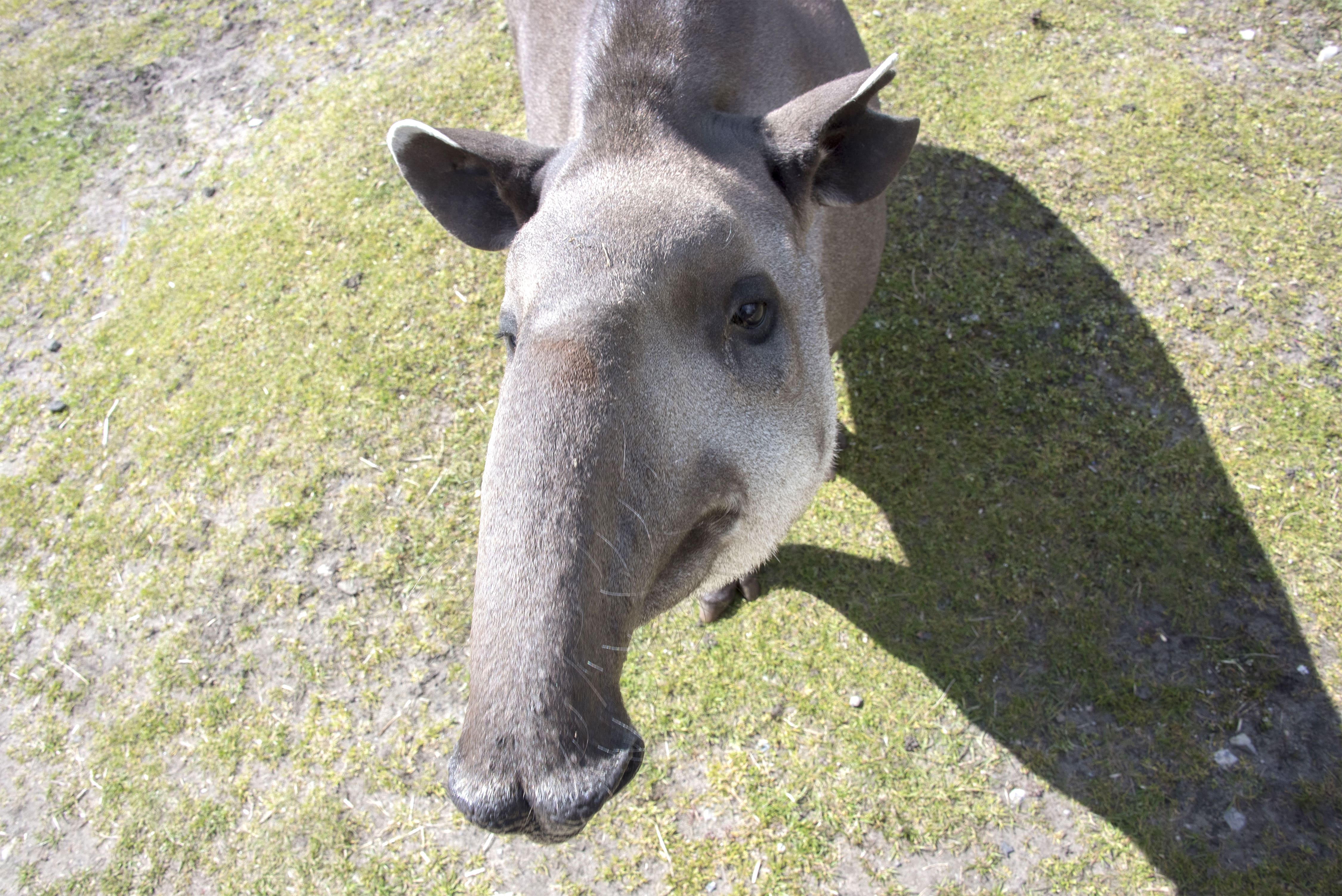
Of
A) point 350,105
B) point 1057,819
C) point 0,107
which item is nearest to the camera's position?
point 1057,819

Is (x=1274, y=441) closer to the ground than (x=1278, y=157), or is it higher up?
closer to the ground

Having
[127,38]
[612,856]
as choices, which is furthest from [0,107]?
[612,856]

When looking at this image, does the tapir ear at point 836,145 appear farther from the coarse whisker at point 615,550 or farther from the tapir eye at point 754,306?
the coarse whisker at point 615,550

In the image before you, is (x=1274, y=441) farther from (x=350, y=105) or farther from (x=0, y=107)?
(x=0, y=107)

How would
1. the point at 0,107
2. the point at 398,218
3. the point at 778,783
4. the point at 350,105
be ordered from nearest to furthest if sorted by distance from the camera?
the point at 778,783
the point at 398,218
the point at 350,105
the point at 0,107

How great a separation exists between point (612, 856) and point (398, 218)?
4922 mm

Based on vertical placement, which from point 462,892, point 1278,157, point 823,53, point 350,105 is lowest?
point 462,892

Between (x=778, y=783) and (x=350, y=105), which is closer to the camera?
(x=778, y=783)

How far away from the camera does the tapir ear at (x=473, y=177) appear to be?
123 inches

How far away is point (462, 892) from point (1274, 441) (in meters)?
4.89

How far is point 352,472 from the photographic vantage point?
5.50 meters

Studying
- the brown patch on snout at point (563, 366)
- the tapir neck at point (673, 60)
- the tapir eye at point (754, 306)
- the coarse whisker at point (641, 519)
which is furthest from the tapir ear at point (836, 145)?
the coarse whisker at point (641, 519)

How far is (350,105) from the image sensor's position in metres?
7.39

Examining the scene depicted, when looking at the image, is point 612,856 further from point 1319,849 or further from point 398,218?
point 398,218
